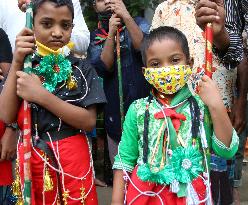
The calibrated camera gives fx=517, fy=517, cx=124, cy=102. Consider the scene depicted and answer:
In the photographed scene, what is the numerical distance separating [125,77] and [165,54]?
1440 mm

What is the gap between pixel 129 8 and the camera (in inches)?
241

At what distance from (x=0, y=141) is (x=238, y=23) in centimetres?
178

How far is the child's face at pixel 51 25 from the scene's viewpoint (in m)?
2.85

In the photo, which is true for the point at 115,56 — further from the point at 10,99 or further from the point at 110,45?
the point at 10,99

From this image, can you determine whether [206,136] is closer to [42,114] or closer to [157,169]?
[157,169]

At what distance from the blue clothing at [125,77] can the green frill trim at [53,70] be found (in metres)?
1.19

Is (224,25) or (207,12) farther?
(224,25)

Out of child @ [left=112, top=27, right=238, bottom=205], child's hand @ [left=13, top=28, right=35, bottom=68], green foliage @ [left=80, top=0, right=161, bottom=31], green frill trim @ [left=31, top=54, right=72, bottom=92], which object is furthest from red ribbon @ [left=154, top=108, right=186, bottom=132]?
green foliage @ [left=80, top=0, right=161, bottom=31]

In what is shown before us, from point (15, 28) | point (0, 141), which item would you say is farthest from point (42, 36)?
point (15, 28)

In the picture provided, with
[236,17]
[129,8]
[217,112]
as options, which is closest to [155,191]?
[217,112]

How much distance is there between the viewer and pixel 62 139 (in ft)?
9.30

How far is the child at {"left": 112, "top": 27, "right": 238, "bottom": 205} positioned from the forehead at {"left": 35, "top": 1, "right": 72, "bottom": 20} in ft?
1.77

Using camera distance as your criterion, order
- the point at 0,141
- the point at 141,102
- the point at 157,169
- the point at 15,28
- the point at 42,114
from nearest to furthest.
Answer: the point at 157,169 < the point at 141,102 < the point at 42,114 < the point at 0,141 < the point at 15,28

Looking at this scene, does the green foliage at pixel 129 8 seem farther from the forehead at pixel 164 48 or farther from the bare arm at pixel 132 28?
the forehead at pixel 164 48
